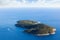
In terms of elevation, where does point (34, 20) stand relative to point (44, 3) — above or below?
below

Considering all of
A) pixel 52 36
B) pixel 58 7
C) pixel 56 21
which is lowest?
pixel 52 36

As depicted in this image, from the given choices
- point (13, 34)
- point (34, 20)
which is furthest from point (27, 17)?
point (13, 34)

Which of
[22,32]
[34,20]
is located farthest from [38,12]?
[22,32]

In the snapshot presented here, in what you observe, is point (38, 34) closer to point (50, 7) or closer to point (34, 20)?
point (34, 20)

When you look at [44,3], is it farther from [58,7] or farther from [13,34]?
[13,34]
